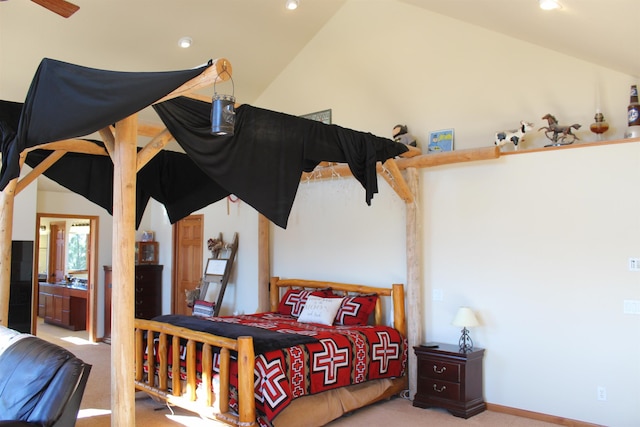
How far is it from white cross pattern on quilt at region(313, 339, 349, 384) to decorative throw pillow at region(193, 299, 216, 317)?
9.63 feet

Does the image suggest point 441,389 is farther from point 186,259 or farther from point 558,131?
point 186,259

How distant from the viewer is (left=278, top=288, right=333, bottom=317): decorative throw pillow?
5.69 m

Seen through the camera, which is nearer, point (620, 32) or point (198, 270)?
point (620, 32)

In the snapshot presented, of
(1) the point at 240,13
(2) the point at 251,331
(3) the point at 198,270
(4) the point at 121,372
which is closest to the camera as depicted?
(4) the point at 121,372

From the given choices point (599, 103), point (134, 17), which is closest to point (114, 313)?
point (134, 17)

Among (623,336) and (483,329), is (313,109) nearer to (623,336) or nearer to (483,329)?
(483,329)

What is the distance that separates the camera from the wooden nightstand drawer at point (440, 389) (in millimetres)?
4477

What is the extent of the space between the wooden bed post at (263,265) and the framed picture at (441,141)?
2.40 m

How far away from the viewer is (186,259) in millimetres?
7988

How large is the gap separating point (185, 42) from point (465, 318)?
3947mm

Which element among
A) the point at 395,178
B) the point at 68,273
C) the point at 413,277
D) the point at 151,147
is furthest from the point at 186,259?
the point at 151,147

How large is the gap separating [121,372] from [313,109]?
4.34m

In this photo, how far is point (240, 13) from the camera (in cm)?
527

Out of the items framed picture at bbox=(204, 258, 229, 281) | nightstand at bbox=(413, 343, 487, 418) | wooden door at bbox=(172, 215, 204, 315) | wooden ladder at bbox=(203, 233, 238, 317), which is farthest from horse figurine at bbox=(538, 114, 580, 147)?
wooden door at bbox=(172, 215, 204, 315)
